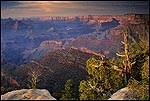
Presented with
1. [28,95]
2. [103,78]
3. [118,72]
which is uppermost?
[28,95]

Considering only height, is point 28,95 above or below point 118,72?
above

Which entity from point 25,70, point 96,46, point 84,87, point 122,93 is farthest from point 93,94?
point 96,46

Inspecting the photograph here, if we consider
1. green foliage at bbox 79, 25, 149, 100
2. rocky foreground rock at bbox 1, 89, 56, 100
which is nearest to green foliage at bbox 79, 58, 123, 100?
green foliage at bbox 79, 25, 149, 100

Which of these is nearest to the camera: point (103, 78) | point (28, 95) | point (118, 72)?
point (28, 95)

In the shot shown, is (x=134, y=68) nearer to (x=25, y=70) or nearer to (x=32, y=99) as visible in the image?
(x=32, y=99)

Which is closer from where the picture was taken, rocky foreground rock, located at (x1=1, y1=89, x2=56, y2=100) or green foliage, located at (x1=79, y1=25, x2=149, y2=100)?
rocky foreground rock, located at (x1=1, y1=89, x2=56, y2=100)

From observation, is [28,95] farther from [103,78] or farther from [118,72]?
[118,72]

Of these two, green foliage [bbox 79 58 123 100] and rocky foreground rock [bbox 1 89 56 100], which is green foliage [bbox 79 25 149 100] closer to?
green foliage [bbox 79 58 123 100]

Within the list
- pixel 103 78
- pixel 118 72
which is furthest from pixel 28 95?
pixel 118 72

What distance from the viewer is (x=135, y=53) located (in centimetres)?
2453

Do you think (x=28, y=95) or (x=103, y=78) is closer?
(x=28, y=95)

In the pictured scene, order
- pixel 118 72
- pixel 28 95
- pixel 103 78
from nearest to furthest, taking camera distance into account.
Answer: pixel 28 95 → pixel 118 72 → pixel 103 78

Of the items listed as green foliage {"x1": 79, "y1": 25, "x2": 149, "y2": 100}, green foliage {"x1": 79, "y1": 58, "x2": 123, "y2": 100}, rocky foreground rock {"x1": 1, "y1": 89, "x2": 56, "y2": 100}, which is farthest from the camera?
green foliage {"x1": 79, "y1": 58, "x2": 123, "y2": 100}

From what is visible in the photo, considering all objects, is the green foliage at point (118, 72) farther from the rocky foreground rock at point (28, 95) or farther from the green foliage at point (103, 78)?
the rocky foreground rock at point (28, 95)
